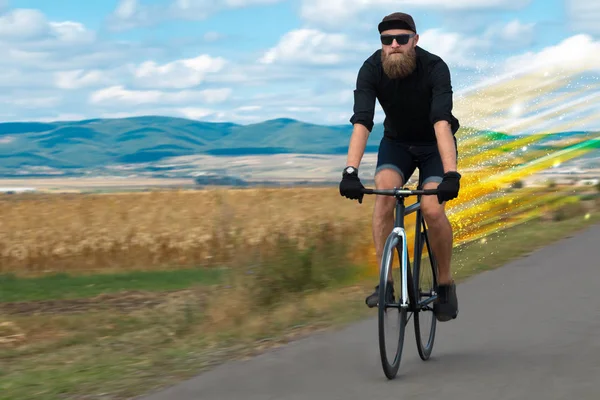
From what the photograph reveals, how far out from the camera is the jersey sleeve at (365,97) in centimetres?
680

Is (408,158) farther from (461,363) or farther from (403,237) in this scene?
(461,363)

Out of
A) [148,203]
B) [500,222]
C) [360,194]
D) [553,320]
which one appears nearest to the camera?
[360,194]

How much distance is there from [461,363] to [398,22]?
2.25m

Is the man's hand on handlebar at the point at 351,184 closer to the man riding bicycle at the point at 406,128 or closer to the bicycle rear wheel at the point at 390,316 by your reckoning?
the man riding bicycle at the point at 406,128

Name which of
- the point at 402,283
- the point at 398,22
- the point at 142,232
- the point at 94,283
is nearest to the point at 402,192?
the point at 402,283

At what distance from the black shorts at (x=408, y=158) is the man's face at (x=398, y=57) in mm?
603

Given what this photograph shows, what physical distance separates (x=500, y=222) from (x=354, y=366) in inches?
671

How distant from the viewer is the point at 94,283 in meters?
22.2

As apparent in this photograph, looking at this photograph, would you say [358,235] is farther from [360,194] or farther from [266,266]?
[360,194]

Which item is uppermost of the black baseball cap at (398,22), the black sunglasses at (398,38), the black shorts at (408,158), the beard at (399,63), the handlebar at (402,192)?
the black baseball cap at (398,22)

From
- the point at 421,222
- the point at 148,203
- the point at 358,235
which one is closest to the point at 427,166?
the point at 421,222

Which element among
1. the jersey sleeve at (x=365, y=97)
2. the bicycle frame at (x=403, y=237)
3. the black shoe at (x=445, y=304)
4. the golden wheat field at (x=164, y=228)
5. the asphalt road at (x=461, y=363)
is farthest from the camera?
the golden wheat field at (x=164, y=228)

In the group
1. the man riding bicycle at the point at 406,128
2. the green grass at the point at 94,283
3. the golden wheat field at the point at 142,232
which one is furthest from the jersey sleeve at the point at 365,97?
the golden wheat field at the point at 142,232

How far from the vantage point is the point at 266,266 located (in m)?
11.9
